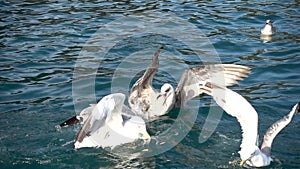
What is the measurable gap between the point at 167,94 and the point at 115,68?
2493 mm

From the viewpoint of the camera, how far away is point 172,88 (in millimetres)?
10000

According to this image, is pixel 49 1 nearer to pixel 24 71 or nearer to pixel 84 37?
pixel 84 37

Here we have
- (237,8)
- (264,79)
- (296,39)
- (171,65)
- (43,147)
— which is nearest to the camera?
(43,147)

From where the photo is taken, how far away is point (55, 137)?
8.99 meters

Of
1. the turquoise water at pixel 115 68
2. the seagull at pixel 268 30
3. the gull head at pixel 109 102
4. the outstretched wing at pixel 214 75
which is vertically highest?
the gull head at pixel 109 102

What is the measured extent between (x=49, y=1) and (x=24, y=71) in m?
5.43

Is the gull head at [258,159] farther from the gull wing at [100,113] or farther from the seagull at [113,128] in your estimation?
the gull wing at [100,113]

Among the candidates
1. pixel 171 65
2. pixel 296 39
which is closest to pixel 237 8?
pixel 296 39

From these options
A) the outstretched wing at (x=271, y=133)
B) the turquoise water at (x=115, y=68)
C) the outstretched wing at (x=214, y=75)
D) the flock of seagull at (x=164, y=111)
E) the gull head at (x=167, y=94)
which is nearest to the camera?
the flock of seagull at (x=164, y=111)

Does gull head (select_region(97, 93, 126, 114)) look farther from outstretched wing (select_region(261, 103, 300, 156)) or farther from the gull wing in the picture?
outstretched wing (select_region(261, 103, 300, 156))

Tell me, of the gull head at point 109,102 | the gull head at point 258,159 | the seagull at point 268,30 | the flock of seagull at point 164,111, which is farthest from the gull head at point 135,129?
the seagull at point 268,30

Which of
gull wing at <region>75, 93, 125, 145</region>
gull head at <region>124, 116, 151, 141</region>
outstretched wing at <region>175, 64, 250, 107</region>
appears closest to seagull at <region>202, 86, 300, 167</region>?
outstretched wing at <region>175, 64, 250, 107</region>

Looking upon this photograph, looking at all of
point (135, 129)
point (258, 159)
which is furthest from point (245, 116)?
point (135, 129)

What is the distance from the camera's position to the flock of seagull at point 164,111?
7.82 meters
